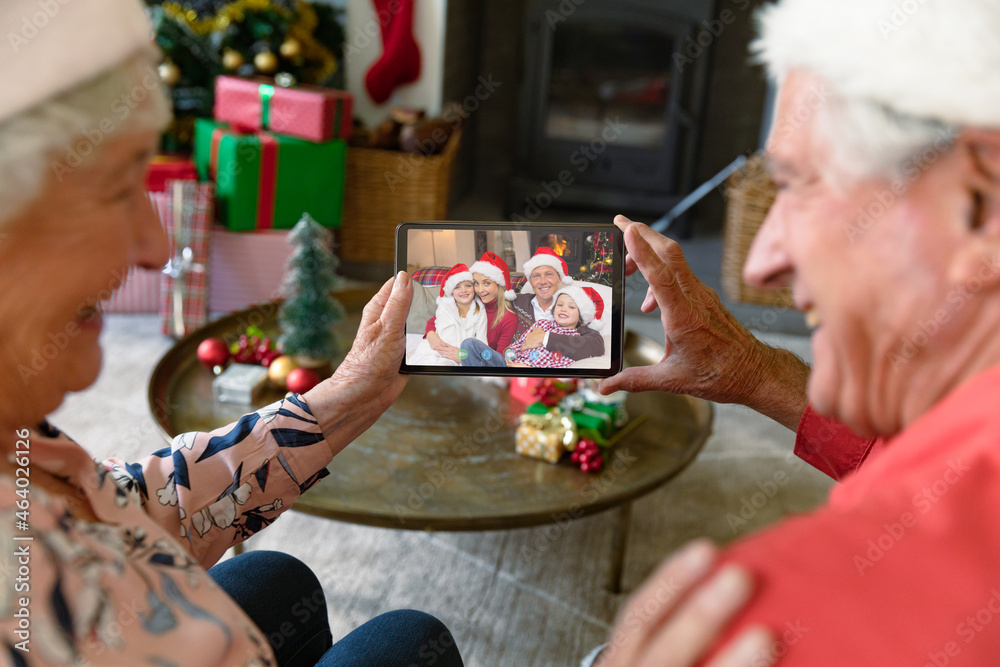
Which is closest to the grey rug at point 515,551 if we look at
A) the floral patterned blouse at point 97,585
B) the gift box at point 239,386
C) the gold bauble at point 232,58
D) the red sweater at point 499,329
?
the gift box at point 239,386

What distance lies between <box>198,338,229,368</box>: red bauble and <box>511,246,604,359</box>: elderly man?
2.81 feet

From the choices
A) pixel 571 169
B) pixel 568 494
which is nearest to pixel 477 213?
pixel 571 169

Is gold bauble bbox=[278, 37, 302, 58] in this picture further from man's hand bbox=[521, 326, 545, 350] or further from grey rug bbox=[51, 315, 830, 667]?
man's hand bbox=[521, 326, 545, 350]

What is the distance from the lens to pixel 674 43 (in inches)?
133

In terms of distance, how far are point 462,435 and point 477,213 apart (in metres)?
2.37

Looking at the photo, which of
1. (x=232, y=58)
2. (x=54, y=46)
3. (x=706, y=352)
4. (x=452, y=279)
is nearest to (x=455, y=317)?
(x=452, y=279)

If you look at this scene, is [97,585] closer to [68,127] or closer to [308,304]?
[68,127]

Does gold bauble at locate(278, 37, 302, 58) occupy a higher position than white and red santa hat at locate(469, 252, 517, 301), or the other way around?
gold bauble at locate(278, 37, 302, 58)

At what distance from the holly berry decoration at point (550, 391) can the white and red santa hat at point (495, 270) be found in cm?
53

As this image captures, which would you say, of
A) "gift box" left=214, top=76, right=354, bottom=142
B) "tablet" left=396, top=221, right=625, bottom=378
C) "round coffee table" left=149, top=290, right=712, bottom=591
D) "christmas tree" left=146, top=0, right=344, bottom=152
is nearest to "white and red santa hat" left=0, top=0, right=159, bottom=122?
"tablet" left=396, top=221, right=625, bottom=378

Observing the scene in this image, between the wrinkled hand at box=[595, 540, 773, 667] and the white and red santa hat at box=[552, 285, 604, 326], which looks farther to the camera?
the white and red santa hat at box=[552, 285, 604, 326]

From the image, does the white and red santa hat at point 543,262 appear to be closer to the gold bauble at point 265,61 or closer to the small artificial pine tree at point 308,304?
the small artificial pine tree at point 308,304

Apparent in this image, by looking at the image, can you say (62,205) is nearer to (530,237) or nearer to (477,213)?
(530,237)

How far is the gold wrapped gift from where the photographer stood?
1571 millimetres
